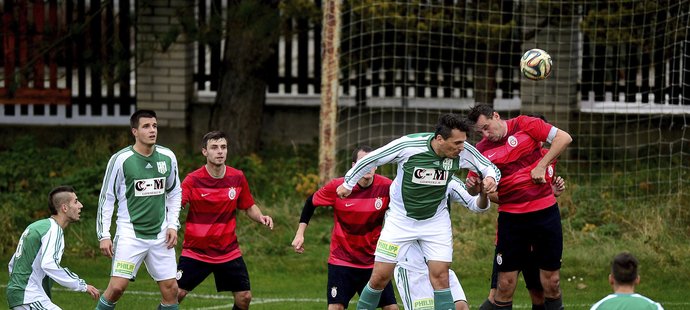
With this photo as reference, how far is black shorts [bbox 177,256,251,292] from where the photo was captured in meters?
10.3

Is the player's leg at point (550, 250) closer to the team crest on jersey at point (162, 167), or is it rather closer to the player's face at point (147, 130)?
the team crest on jersey at point (162, 167)

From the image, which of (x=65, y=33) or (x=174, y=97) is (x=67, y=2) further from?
(x=174, y=97)

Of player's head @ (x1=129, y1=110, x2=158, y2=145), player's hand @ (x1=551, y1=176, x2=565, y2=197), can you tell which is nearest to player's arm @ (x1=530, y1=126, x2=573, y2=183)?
player's hand @ (x1=551, y1=176, x2=565, y2=197)

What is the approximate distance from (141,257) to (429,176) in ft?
7.95

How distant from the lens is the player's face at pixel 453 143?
30.3ft

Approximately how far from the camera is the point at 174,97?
61.6 feet

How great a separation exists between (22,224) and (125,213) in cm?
513

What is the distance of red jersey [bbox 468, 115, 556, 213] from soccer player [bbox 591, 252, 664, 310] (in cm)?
321

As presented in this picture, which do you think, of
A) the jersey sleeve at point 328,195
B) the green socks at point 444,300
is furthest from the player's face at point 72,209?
the green socks at point 444,300

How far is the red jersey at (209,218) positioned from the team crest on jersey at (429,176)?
1770mm

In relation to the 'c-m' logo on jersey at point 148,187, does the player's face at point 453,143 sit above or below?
above

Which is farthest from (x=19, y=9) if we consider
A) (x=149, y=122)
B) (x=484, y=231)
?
(x=149, y=122)

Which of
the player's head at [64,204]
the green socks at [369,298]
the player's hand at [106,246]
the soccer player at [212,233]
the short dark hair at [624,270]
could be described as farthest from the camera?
the soccer player at [212,233]

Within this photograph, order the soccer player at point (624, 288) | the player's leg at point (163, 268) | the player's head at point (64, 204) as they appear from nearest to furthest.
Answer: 1. the soccer player at point (624, 288)
2. the player's head at point (64, 204)
3. the player's leg at point (163, 268)
